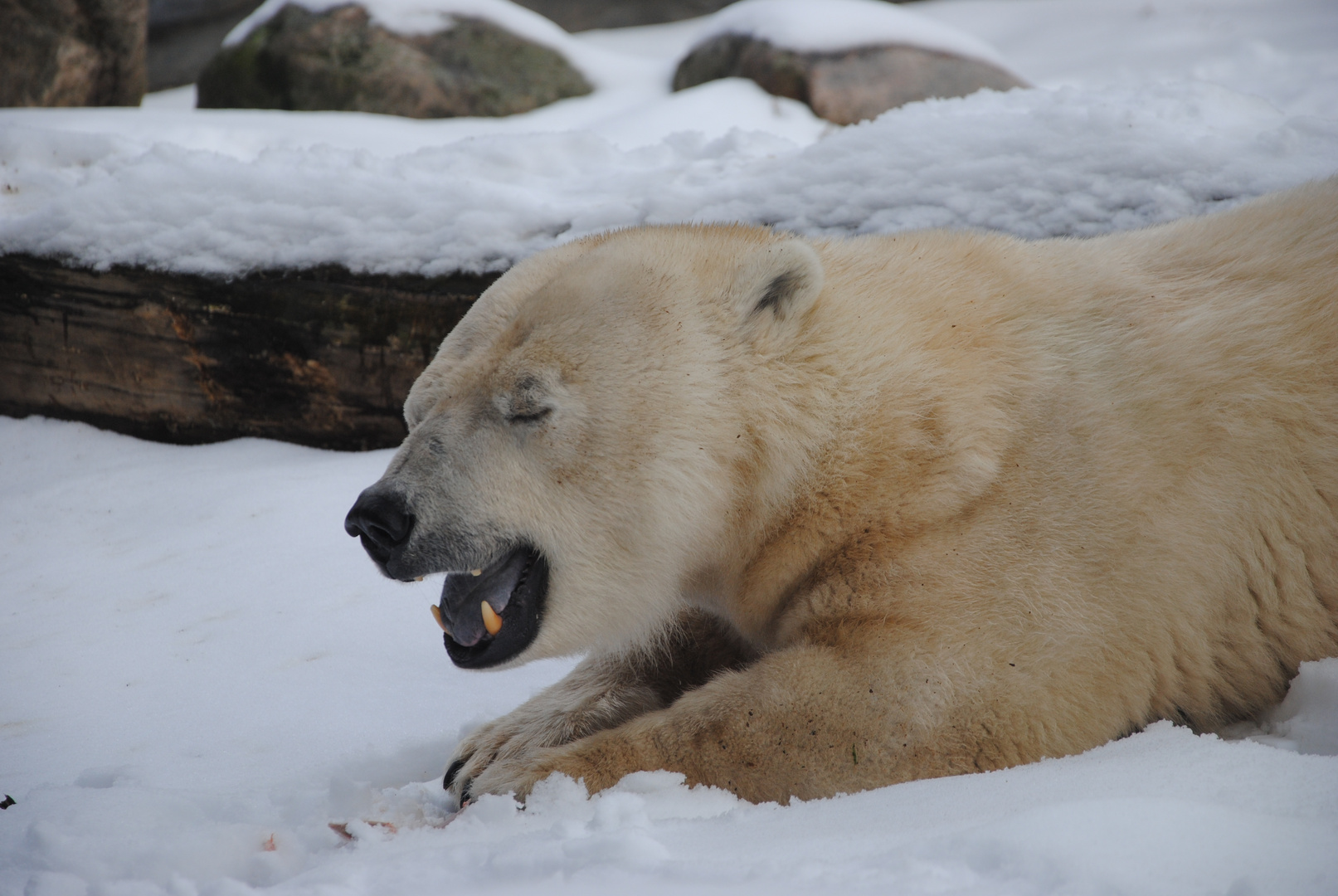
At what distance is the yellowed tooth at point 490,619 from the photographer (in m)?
2.05

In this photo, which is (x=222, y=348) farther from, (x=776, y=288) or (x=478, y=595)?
(x=776, y=288)

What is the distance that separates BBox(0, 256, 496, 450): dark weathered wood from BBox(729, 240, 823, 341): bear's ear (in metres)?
1.84

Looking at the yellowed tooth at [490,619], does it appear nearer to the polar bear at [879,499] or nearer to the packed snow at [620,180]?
the polar bear at [879,499]

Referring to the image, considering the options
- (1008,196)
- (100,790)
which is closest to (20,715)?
(100,790)

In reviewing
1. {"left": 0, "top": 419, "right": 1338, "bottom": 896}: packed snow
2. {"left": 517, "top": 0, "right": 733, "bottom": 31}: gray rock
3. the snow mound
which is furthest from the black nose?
{"left": 517, "top": 0, "right": 733, "bottom": 31}: gray rock

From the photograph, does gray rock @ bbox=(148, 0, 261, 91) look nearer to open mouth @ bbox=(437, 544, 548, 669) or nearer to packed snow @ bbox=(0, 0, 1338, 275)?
packed snow @ bbox=(0, 0, 1338, 275)

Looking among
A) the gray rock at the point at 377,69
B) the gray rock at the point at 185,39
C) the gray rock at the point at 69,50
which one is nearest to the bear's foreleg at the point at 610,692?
the gray rock at the point at 377,69

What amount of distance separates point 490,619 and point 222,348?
8.75 feet

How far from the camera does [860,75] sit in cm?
794

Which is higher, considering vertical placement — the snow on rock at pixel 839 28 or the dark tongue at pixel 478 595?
the snow on rock at pixel 839 28

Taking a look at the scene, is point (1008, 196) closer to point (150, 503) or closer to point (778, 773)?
point (778, 773)

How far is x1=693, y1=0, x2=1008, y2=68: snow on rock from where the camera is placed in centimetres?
809

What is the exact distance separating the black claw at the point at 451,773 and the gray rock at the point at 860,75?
662 cm

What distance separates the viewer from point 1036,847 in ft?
4.23
